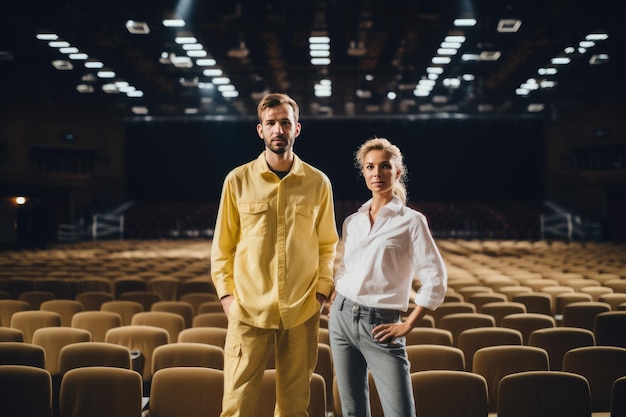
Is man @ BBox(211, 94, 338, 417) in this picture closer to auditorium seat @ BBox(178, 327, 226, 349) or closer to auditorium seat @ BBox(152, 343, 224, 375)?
auditorium seat @ BBox(152, 343, 224, 375)

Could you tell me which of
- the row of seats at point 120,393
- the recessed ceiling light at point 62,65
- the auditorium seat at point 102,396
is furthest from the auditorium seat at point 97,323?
the recessed ceiling light at point 62,65

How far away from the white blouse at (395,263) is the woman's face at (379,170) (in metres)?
0.08

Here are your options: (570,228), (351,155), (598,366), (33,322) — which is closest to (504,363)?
Result: (598,366)

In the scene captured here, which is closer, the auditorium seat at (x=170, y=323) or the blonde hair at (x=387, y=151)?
the blonde hair at (x=387, y=151)

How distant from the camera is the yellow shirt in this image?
2.57 metres

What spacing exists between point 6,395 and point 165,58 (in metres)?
17.0

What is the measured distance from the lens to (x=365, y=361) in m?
2.71

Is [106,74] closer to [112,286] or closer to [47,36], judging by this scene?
[47,36]

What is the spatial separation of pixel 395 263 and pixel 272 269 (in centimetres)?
56

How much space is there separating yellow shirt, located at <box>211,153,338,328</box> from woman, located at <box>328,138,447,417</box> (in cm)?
15

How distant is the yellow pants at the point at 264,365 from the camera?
255 cm

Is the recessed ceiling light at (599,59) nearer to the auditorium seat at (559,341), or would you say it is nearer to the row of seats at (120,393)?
the auditorium seat at (559,341)

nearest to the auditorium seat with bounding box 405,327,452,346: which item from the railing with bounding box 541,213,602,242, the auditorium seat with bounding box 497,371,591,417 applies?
the auditorium seat with bounding box 497,371,591,417

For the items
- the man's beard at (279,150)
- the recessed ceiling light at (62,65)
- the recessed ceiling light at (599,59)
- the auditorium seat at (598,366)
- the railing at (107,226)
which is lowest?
the auditorium seat at (598,366)
